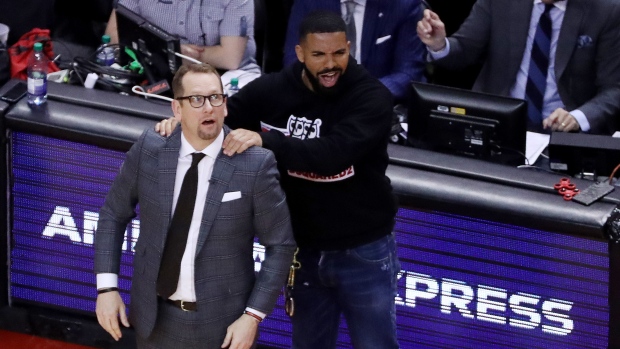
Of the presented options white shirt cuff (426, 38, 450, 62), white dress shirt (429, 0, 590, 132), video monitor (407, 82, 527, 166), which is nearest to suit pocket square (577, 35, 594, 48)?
white dress shirt (429, 0, 590, 132)

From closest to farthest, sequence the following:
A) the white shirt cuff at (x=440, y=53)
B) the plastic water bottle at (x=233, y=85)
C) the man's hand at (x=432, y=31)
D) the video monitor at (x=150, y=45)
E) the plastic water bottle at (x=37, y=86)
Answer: the plastic water bottle at (x=37, y=86) → the video monitor at (x=150, y=45) → the plastic water bottle at (x=233, y=85) → the man's hand at (x=432, y=31) → the white shirt cuff at (x=440, y=53)

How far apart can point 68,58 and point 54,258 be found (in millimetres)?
1277

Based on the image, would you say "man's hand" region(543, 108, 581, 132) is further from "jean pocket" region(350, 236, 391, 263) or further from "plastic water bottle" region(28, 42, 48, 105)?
"plastic water bottle" region(28, 42, 48, 105)

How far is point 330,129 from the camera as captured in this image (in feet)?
11.8

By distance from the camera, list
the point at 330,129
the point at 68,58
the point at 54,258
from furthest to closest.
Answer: the point at 68,58, the point at 54,258, the point at 330,129

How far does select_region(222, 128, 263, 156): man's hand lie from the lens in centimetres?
343

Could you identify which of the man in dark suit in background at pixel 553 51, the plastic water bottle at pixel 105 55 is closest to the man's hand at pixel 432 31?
the man in dark suit in background at pixel 553 51

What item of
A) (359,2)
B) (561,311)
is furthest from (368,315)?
(359,2)


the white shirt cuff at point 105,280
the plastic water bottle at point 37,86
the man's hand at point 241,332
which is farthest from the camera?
the plastic water bottle at point 37,86

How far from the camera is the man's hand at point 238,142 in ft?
11.2

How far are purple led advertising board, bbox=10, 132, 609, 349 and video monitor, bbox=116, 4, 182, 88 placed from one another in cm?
64

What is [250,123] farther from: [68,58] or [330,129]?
[68,58]

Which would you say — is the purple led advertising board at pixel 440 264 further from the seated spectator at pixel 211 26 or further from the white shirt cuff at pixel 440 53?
the white shirt cuff at pixel 440 53

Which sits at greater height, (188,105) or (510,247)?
(188,105)
